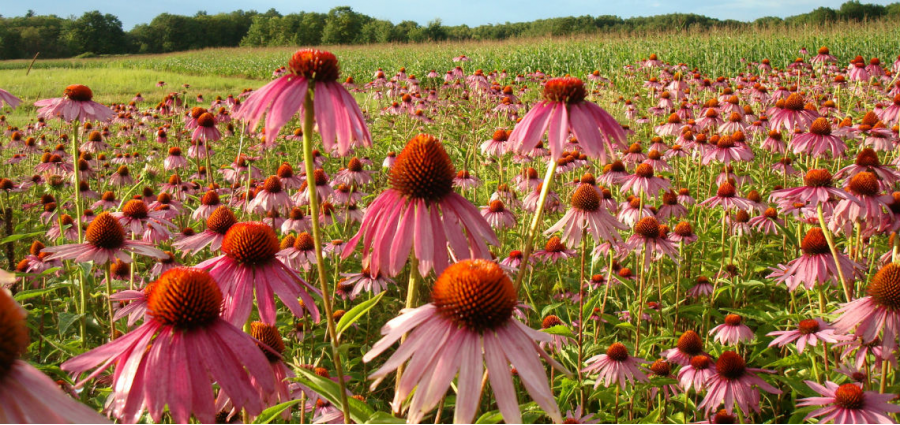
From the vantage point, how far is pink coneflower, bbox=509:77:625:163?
3.62 feet

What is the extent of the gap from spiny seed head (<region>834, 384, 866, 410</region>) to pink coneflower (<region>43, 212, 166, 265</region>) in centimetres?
213

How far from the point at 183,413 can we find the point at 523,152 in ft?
2.44

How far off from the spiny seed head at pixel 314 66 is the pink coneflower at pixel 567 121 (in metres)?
0.41

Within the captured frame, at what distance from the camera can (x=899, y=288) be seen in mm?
1682

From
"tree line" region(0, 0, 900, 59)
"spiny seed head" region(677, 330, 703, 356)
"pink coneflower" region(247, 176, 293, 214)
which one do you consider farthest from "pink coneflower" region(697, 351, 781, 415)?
"tree line" region(0, 0, 900, 59)

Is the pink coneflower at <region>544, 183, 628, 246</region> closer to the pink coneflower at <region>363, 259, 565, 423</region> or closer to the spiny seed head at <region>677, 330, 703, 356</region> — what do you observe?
the spiny seed head at <region>677, 330, 703, 356</region>

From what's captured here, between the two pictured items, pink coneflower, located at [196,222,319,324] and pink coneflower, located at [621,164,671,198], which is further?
pink coneflower, located at [621,164,671,198]

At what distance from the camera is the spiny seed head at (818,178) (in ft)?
7.68

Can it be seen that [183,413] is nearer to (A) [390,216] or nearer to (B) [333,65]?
(A) [390,216]

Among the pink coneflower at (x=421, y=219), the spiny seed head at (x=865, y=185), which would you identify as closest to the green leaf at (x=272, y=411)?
the pink coneflower at (x=421, y=219)

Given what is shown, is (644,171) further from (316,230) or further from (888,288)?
(316,230)

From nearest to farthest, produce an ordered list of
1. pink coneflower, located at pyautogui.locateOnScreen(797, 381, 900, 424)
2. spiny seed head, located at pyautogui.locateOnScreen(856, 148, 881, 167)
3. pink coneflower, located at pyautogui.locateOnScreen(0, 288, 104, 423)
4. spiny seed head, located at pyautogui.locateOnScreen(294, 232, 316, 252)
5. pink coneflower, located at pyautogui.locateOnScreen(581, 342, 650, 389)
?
pink coneflower, located at pyautogui.locateOnScreen(0, 288, 104, 423), pink coneflower, located at pyautogui.locateOnScreen(797, 381, 900, 424), pink coneflower, located at pyautogui.locateOnScreen(581, 342, 650, 389), spiny seed head, located at pyautogui.locateOnScreen(856, 148, 881, 167), spiny seed head, located at pyautogui.locateOnScreen(294, 232, 316, 252)

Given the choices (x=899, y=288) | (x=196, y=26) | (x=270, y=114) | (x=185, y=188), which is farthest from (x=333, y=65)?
(x=196, y=26)

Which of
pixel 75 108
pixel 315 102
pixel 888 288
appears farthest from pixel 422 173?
pixel 75 108
